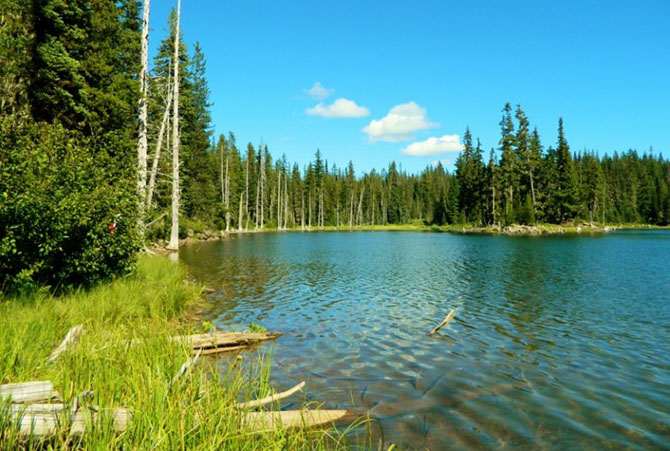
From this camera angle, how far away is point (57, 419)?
3447mm

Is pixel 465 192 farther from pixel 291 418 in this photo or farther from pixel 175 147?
pixel 291 418

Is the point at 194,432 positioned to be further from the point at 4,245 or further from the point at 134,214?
the point at 134,214

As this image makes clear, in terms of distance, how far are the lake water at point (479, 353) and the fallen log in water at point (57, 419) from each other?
267 centimetres

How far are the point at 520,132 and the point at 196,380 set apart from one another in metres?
80.7

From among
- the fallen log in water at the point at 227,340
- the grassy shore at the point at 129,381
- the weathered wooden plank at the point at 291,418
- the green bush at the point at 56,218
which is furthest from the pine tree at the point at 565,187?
the grassy shore at the point at 129,381

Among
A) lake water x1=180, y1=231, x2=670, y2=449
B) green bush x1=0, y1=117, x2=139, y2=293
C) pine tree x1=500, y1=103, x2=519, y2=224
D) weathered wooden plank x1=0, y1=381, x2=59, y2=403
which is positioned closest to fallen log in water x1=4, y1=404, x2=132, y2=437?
weathered wooden plank x1=0, y1=381, x2=59, y2=403

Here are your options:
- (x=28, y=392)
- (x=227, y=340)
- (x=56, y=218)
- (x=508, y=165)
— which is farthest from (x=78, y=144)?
(x=508, y=165)

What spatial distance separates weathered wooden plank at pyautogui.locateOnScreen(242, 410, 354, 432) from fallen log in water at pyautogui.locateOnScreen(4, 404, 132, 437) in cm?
115

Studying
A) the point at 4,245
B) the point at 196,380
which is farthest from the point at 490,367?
the point at 4,245

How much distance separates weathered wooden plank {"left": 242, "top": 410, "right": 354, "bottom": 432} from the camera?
13.3 ft

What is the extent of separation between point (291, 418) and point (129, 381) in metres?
1.88

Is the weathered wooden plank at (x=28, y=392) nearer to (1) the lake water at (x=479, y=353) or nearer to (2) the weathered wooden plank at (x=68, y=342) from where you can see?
(2) the weathered wooden plank at (x=68, y=342)

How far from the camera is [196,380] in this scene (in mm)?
4379

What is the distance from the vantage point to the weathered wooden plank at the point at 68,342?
5235 mm
